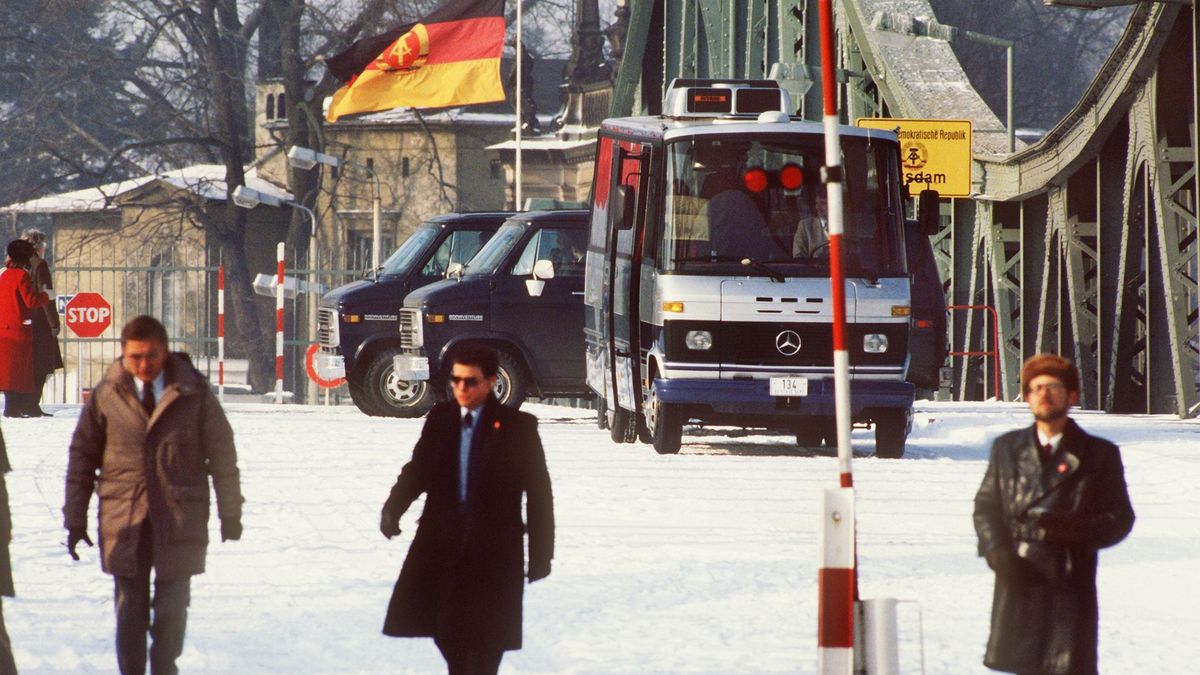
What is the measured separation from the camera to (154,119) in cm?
5731

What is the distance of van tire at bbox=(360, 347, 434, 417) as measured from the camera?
23.6 meters

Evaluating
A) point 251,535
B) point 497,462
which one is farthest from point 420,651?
point 251,535

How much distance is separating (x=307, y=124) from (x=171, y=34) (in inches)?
141

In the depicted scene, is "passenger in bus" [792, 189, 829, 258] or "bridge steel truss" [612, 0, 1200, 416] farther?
"bridge steel truss" [612, 0, 1200, 416]

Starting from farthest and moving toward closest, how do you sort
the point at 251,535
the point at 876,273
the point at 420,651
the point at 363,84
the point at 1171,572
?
1. the point at 363,84
2. the point at 876,273
3. the point at 251,535
4. the point at 1171,572
5. the point at 420,651

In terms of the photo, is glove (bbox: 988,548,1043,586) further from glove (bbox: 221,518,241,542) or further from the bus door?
the bus door

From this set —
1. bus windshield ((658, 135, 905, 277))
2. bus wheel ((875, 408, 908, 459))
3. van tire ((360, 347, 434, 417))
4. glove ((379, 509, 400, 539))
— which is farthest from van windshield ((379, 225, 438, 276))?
glove ((379, 509, 400, 539))

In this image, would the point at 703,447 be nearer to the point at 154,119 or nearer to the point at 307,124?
the point at 307,124

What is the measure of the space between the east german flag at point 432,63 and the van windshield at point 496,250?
15.4 metres

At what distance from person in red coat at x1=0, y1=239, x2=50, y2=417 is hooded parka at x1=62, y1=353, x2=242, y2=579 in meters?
13.3

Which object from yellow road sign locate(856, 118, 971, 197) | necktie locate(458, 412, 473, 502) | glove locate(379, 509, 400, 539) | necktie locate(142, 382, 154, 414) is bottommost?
glove locate(379, 509, 400, 539)

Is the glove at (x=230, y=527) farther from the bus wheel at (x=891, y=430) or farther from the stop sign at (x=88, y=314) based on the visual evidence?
the stop sign at (x=88, y=314)

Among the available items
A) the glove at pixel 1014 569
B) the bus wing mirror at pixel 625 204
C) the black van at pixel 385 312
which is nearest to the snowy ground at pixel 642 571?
the glove at pixel 1014 569

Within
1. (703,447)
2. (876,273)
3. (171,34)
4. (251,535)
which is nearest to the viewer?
(251,535)
